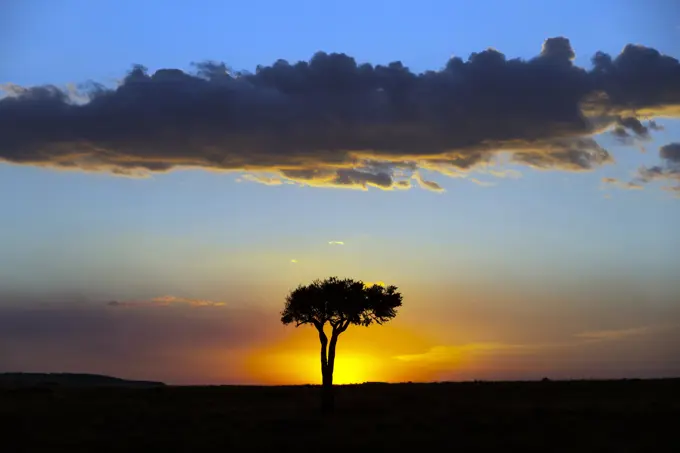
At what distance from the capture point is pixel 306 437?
4550cm

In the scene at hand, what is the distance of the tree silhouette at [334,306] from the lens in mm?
58750

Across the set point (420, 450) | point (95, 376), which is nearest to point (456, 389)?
point (420, 450)

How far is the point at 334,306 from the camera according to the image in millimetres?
59094

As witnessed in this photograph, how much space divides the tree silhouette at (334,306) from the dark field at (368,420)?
177 inches

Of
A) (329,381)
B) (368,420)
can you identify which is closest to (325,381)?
(329,381)

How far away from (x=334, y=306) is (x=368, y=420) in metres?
9.47

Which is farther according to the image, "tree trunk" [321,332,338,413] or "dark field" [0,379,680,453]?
"tree trunk" [321,332,338,413]

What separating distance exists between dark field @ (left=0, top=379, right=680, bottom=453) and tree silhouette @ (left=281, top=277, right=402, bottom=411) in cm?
449

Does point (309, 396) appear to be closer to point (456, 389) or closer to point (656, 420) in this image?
point (456, 389)

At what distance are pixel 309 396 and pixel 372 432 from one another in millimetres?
25272

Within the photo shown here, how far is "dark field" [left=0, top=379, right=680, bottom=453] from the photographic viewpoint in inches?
1694

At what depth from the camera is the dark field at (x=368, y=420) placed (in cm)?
4303

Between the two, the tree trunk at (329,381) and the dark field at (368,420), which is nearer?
the dark field at (368,420)

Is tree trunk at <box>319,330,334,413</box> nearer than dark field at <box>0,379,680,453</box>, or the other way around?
dark field at <box>0,379,680,453</box>
